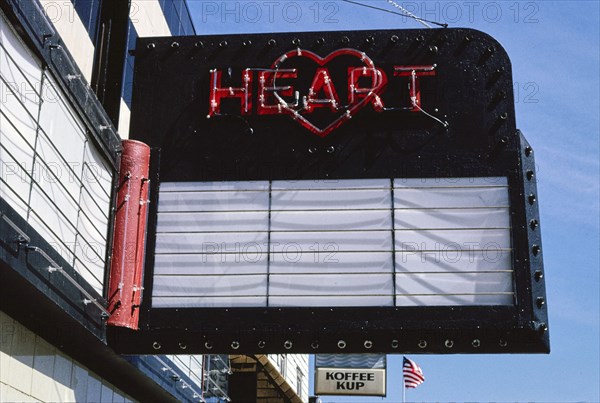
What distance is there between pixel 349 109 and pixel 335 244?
Answer: 6.05ft

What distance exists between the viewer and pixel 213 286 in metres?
12.1

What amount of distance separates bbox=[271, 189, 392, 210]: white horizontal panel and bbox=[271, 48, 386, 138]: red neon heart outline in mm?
835

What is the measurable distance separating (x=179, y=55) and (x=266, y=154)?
191 centimetres

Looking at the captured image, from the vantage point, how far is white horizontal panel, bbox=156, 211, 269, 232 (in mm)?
12391

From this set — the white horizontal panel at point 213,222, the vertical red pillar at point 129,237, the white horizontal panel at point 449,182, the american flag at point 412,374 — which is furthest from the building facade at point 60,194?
the american flag at point 412,374

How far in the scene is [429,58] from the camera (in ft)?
42.5

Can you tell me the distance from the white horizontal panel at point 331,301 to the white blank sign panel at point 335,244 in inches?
0.5

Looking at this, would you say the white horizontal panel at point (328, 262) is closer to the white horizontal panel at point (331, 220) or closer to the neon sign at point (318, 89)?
the white horizontal panel at point (331, 220)

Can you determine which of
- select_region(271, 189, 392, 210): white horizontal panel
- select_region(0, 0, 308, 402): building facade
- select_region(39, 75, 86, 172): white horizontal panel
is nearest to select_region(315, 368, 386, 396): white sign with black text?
select_region(0, 0, 308, 402): building facade

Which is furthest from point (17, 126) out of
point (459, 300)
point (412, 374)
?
point (412, 374)

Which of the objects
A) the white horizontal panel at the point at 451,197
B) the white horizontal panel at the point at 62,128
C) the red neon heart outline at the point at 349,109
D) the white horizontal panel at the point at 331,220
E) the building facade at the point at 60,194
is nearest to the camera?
the building facade at the point at 60,194

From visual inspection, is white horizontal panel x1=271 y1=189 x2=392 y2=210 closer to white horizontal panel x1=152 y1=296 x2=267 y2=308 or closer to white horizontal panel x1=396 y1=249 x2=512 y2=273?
white horizontal panel x1=396 y1=249 x2=512 y2=273

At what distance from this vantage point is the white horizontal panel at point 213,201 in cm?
1250

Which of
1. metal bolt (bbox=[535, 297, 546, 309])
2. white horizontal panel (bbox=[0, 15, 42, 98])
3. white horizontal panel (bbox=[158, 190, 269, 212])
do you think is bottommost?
metal bolt (bbox=[535, 297, 546, 309])
